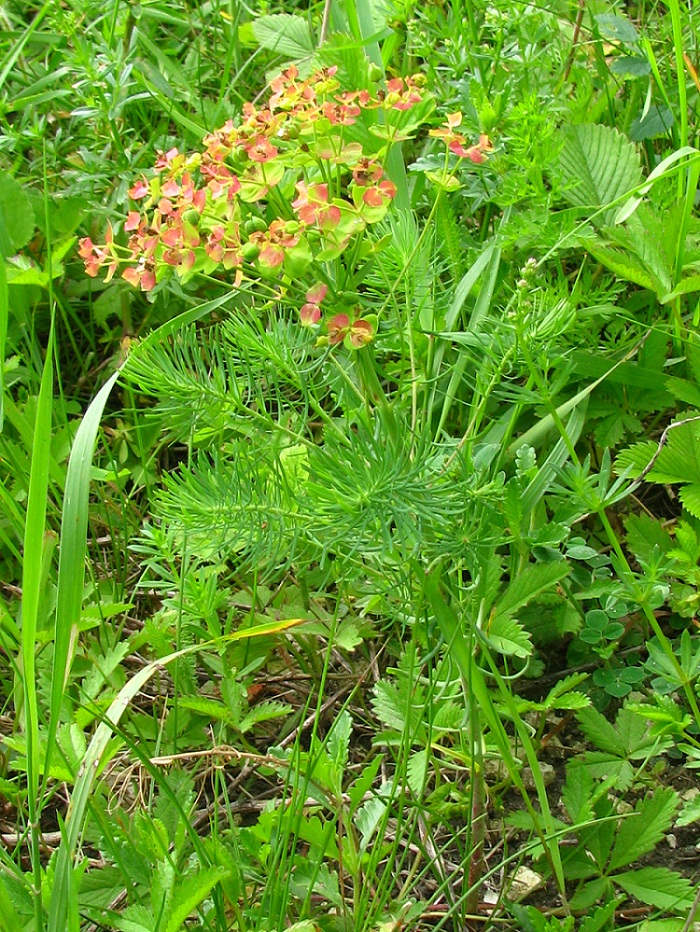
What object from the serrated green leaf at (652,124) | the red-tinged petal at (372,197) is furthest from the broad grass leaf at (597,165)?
the red-tinged petal at (372,197)

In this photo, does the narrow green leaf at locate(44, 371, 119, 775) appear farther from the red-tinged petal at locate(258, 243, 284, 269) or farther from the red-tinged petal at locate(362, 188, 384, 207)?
the red-tinged petal at locate(362, 188, 384, 207)

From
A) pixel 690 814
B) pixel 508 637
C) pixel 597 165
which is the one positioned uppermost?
pixel 597 165

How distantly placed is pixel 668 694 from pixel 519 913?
386mm

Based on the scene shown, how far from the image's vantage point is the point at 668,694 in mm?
1350

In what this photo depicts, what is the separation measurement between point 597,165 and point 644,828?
1.03 m

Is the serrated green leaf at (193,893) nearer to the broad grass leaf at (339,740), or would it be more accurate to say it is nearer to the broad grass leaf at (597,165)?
the broad grass leaf at (339,740)

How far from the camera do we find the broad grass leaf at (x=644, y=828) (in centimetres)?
117

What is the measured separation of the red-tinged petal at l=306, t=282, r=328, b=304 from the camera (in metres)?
1.05

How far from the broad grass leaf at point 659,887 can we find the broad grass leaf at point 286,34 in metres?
1.56

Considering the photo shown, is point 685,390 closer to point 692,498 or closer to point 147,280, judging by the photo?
point 692,498

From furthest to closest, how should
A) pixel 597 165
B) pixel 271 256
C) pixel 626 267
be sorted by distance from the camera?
pixel 597 165
pixel 626 267
pixel 271 256

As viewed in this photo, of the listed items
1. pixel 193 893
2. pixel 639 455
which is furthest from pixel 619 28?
pixel 193 893

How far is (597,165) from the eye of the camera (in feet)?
5.38

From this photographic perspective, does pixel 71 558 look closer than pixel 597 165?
Yes
